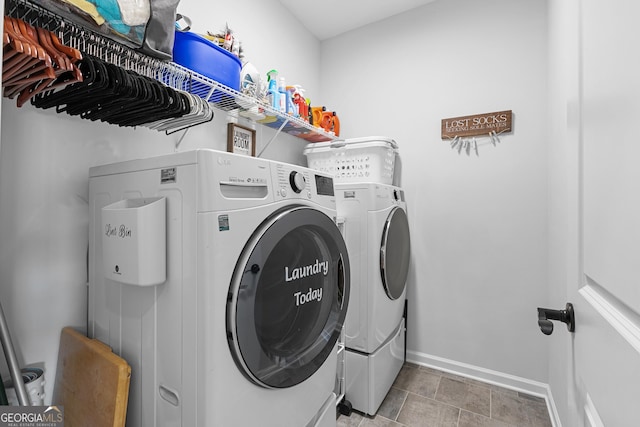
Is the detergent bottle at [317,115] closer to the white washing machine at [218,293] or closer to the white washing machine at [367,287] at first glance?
the white washing machine at [367,287]

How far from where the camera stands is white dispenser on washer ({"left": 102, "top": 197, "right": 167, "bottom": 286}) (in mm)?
829

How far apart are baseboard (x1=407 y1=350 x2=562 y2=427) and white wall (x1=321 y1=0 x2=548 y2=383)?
0.07 ft

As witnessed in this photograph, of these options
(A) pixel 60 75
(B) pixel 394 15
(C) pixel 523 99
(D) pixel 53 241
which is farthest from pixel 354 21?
(D) pixel 53 241

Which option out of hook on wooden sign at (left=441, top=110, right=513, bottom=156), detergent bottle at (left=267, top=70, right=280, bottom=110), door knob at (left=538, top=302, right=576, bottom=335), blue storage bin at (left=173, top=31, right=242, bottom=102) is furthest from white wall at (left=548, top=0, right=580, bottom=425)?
detergent bottle at (left=267, top=70, right=280, bottom=110)

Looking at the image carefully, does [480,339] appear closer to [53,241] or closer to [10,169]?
[53,241]

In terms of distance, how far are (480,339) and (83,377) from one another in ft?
7.79

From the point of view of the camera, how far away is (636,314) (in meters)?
0.42

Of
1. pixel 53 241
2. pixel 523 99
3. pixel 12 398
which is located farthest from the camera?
pixel 523 99

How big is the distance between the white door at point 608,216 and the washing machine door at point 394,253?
1.17 m

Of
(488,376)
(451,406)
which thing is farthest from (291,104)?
(488,376)

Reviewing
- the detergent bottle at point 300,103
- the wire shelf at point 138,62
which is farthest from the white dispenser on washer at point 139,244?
the detergent bottle at point 300,103

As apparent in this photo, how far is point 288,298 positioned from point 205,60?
1.06m

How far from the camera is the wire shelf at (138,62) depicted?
850 millimetres

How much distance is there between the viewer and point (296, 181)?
3.50ft
